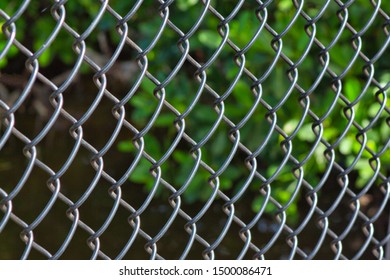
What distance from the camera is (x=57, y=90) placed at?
1.59m

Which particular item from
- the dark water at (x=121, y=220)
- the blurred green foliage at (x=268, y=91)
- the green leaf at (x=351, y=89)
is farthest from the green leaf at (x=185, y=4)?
the dark water at (x=121, y=220)

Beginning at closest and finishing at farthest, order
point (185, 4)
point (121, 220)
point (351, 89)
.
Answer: point (351, 89) < point (185, 4) < point (121, 220)

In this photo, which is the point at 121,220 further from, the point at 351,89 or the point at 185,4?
the point at 351,89

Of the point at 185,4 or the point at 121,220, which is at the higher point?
the point at 185,4

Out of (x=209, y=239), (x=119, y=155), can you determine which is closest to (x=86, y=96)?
(x=119, y=155)

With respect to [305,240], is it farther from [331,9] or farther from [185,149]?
[331,9]

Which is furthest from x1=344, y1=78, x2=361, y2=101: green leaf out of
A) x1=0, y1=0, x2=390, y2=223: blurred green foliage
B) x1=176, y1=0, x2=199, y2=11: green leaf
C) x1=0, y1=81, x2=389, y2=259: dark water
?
x1=0, y1=81, x2=389, y2=259: dark water

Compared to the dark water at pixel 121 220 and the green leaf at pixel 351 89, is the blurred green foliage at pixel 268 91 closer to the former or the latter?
the green leaf at pixel 351 89

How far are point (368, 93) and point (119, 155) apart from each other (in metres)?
2.29

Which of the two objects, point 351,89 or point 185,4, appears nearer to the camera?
point 351,89

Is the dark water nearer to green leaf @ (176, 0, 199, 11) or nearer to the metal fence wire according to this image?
the metal fence wire

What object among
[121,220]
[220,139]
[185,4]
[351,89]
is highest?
[185,4]

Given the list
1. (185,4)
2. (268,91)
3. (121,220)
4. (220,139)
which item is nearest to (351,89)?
(268,91)
